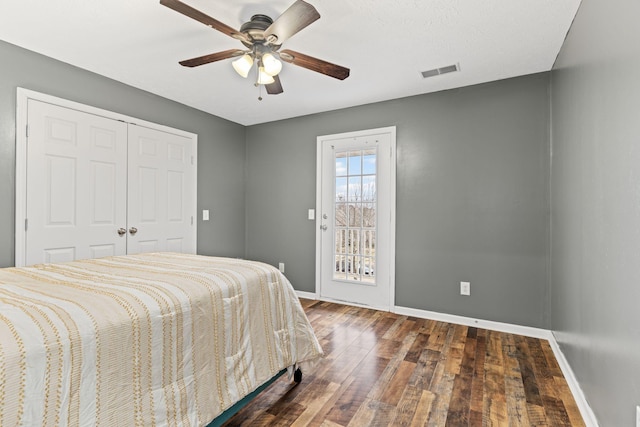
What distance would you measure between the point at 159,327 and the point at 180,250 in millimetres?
2664

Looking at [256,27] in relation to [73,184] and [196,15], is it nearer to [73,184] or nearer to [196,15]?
[196,15]

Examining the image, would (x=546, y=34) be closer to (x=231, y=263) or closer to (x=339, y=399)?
(x=231, y=263)

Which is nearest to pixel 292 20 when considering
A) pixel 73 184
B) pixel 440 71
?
pixel 440 71

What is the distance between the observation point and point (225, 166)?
13.9 feet

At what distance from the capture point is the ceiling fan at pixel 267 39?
62.9 inches

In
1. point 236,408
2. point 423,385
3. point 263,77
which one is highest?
point 263,77

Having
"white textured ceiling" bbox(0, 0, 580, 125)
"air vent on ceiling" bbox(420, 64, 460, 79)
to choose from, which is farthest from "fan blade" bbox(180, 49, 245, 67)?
"air vent on ceiling" bbox(420, 64, 460, 79)

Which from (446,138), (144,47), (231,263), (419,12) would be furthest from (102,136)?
(446,138)

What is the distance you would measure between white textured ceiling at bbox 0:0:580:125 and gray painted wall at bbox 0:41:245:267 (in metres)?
0.13

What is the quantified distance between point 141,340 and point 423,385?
1718mm

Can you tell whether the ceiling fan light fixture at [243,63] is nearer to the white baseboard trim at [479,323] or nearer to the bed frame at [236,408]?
the bed frame at [236,408]

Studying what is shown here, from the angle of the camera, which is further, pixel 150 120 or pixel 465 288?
pixel 150 120

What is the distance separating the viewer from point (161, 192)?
344 centimetres

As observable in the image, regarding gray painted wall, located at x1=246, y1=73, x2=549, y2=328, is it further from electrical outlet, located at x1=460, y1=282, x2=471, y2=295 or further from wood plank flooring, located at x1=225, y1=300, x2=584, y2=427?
wood plank flooring, located at x1=225, y1=300, x2=584, y2=427
